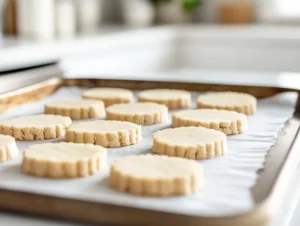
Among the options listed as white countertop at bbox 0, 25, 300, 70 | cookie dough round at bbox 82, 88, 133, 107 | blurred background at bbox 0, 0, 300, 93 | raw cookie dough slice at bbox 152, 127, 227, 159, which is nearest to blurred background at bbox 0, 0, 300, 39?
blurred background at bbox 0, 0, 300, 93

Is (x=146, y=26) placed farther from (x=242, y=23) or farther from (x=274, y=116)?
(x=274, y=116)

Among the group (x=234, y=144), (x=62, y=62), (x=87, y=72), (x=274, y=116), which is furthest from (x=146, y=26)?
(x=234, y=144)

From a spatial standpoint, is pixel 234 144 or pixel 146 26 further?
pixel 146 26

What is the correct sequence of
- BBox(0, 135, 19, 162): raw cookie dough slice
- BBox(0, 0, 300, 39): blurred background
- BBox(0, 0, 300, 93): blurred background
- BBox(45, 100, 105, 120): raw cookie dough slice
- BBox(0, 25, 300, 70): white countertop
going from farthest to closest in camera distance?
BBox(0, 0, 300, 39): blurred background
BBox(0, 0, 300, 93): blurred background
BBox(0, 25, 300, 70): white countertop
BBox(45, 100, 105, 120): raw cookie dough slice
BBox(0, 135, 19, 162): raw cookie dough slice

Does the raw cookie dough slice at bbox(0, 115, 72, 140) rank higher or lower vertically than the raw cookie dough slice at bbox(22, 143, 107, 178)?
lower

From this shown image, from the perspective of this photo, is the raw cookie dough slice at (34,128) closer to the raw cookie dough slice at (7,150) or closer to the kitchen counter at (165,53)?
the raw cookie dough slice at (7,150)

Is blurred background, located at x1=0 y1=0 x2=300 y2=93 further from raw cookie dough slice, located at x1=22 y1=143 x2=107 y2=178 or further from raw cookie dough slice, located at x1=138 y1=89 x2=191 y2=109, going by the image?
raw cookie dough slice, located at x1=22 y1=143 x2=107 y2=178

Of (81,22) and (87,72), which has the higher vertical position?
(81,22)
